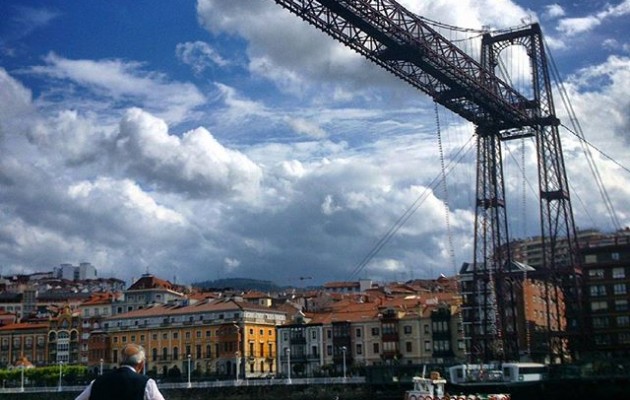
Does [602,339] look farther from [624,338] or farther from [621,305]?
[621,305]

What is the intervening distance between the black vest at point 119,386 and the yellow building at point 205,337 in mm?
76584

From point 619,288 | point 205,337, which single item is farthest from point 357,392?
point 205,337

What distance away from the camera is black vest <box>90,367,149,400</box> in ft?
19.2

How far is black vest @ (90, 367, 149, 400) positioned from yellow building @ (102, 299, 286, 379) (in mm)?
76584

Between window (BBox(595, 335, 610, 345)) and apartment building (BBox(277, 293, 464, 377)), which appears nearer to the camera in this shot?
window (BBox(595, 335, 610, 345))

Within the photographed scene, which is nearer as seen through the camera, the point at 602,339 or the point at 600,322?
the point at 602,339

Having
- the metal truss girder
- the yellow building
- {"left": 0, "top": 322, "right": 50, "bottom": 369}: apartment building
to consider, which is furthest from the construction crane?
{"left": 0, "top": 322, "right": 50, "bottom": 369}: apartment building

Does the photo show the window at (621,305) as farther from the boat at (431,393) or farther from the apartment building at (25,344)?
the apartment building at (25,344)

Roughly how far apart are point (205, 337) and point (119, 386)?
82.3 meters

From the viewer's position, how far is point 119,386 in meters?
5.90

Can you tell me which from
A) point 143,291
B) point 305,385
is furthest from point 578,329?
point 143,291

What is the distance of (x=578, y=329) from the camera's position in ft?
198

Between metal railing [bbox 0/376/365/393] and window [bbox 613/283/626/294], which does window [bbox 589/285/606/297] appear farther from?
metal railing [bbox 0/376/365/393]

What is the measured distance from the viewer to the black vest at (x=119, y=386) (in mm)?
5852
